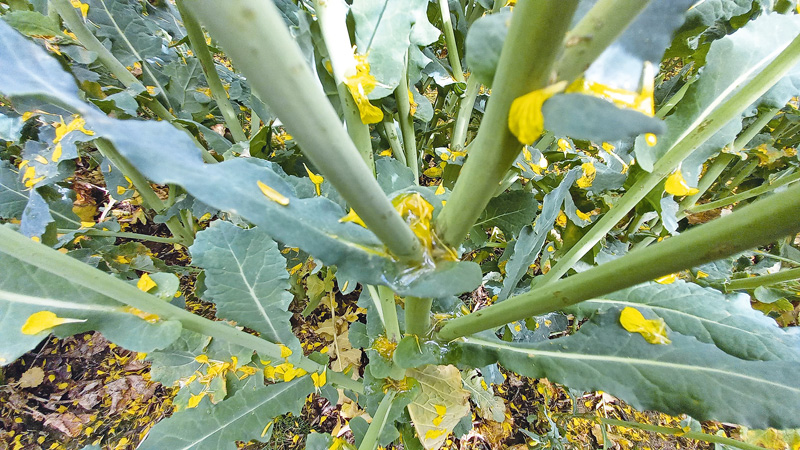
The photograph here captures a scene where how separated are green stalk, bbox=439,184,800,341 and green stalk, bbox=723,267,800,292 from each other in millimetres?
527

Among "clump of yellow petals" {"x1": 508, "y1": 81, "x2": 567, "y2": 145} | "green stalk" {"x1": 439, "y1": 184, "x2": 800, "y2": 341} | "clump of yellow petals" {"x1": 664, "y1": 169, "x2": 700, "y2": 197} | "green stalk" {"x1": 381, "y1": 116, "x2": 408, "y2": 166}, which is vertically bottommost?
"green stalk" {"x1": 381, "y1": 116, "x2": 408, "y2": 166}

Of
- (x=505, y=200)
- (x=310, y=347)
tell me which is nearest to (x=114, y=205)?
(x=310, y=347)

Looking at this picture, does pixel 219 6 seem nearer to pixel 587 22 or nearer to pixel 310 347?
pixel 587 22

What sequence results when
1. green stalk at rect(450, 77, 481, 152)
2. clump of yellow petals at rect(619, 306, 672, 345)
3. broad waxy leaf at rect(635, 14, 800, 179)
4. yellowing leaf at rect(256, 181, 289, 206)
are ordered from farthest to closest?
green stalk at rect(450, 77, 481, 152) → broad waxy leaf at rect(635, 14, 800, 179) → clump of yellow petals at rect(619, 306, 672, 345) → yellowing leaf at rect(256, 181, 289, 206)

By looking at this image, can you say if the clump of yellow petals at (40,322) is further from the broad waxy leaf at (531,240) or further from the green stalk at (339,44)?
the broad waxy leaf at (531,240)

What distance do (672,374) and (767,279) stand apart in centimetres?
42

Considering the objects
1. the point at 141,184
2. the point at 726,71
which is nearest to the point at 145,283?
the point at 141,184

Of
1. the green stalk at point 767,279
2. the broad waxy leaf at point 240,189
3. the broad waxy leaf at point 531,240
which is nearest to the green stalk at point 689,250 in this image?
the broad waxy leaf at point 240,189

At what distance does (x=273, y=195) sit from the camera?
0.29 meters

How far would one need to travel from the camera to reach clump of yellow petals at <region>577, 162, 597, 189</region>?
26.8 inches

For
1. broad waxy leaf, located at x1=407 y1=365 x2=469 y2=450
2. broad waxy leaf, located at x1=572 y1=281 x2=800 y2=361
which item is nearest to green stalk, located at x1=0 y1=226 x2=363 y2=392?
broad waxy leaf, located at x1=407 y1=365 x2=469 y2=450

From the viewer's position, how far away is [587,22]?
212mm

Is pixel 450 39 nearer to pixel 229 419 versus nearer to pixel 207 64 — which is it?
pixel 207 64

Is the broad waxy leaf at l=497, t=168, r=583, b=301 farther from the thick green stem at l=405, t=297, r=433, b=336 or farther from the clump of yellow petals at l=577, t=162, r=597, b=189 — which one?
the thick green stem at l=405, t=297, r=433, b=336
